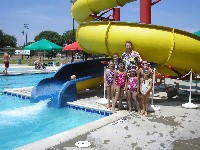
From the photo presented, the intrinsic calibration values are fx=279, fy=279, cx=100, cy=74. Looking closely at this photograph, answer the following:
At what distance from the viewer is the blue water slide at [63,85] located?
938 centimetres

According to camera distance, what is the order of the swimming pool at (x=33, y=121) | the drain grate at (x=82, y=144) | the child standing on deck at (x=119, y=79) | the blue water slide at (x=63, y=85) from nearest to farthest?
the drain grate at (x=82, y=144) < the swimming pool at (x=33, y=121) < the child standing on deck at (x=119, y=79) < the blue water slide at (x=63, y=85)

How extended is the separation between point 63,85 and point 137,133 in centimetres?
433

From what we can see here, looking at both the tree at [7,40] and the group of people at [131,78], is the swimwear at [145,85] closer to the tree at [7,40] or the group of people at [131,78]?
the group of people at [131,78]

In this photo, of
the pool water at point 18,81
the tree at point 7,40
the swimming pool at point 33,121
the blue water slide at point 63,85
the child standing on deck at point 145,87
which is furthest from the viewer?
the tree at point 7,40

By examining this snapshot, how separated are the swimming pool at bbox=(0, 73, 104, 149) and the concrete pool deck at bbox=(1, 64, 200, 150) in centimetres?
140

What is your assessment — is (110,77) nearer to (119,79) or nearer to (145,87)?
(119,79)

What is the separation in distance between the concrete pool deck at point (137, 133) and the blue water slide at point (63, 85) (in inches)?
100

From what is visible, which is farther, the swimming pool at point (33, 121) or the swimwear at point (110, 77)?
the swimwear at point (110, 77)

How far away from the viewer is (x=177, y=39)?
802 cm

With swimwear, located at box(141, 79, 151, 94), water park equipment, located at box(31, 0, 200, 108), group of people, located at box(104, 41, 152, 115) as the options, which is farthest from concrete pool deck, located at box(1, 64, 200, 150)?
water park equipment, located at box(31, 0, 200, 108)

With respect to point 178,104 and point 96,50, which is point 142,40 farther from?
point 178,104

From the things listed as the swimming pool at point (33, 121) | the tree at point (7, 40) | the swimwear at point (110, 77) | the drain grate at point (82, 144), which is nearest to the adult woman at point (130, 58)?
the swimwear at point (110, 77)

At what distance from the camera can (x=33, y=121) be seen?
26.3 feet

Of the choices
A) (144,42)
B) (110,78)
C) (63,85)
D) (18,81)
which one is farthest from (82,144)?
(18,81)
